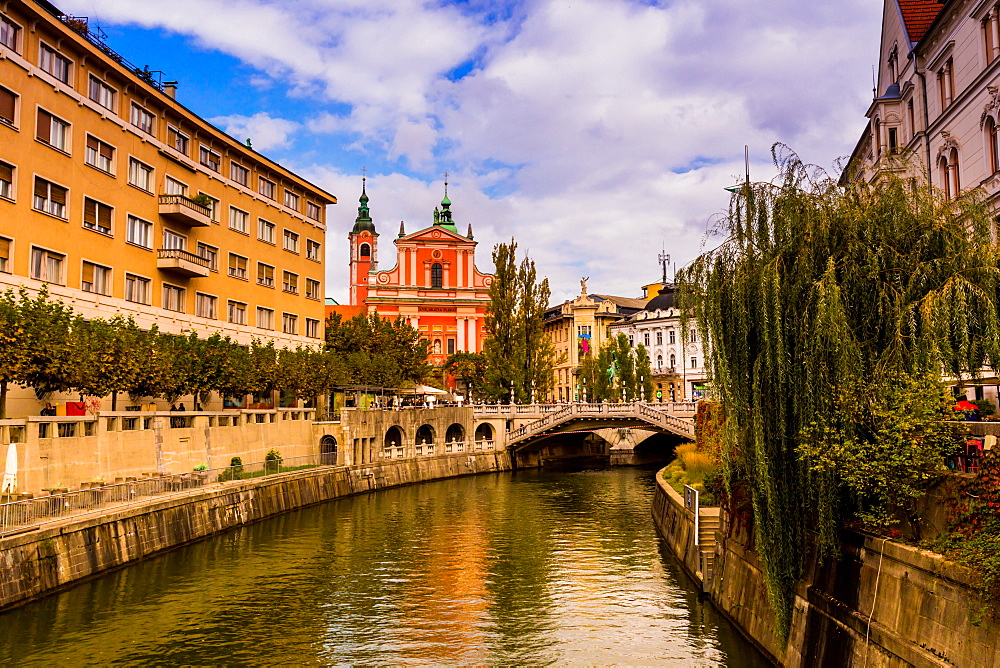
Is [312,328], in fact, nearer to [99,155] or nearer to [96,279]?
[96,279]

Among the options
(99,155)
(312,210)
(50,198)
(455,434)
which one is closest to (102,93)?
(99,155)

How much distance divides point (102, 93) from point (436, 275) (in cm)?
6585

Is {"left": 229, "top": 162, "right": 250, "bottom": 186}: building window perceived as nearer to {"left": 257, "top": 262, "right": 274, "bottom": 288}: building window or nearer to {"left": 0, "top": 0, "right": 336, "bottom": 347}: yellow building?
{"left": 0, "top": 0, "right": 336, "bottom": 347}: yellow building

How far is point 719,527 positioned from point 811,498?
27.3ft

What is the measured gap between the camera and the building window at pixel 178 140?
5069 centimetres

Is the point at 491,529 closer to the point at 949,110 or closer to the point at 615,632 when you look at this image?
the point at 615,632

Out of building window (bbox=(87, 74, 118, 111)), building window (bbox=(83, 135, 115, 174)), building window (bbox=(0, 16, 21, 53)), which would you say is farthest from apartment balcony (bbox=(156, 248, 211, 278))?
building window (bbox=(0, 16, 21, 53))

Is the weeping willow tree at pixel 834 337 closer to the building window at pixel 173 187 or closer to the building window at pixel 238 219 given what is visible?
the building window at pixel 173 187

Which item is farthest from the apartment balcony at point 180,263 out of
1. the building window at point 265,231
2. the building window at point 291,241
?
the building window at point 291,241

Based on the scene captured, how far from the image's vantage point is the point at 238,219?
5728cm

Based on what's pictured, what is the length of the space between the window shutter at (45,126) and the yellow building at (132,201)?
0.05 meters

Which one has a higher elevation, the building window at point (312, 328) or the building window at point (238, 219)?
the building window at point (238, 219)

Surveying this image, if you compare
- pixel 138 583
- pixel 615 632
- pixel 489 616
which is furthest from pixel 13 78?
pixel 615 632

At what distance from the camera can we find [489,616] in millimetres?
25938
